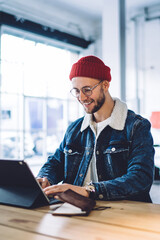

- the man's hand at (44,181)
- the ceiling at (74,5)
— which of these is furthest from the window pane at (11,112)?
the man's hand at (44,181)

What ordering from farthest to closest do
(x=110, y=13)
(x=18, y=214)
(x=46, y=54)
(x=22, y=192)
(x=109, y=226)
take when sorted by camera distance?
1. (x=46, y=54)
2. (x=110, y=13)
3. (x=22, y=192)
4. (x=18, y=214)
5. (x=109, y=226)

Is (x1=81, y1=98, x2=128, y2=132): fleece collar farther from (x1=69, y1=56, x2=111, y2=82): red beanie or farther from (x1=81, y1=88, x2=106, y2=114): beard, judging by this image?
(x1=69, y1=56, x2=111, y2=82): red beanie

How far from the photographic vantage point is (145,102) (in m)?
6.25

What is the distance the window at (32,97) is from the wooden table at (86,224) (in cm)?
428

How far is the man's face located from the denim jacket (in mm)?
110

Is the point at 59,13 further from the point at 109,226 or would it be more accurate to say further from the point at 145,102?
the point at 109,226

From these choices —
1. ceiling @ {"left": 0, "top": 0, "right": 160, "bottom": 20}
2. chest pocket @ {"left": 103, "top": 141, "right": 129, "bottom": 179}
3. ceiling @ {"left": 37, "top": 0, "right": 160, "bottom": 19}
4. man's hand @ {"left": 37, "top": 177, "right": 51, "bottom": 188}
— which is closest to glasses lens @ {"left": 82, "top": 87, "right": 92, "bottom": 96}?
chest pocket @ {"left": 103, "top": 141, "right": 129, "bottom": 179}

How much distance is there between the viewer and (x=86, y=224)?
42.6 inches

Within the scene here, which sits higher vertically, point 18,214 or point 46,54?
point 46,54

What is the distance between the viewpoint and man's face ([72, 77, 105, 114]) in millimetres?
1860

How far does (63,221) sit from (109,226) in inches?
7.0

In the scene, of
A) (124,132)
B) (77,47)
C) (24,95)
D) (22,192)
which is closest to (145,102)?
(77,47)

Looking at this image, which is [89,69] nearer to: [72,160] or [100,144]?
[100,144]

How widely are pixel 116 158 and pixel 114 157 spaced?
0.01m
